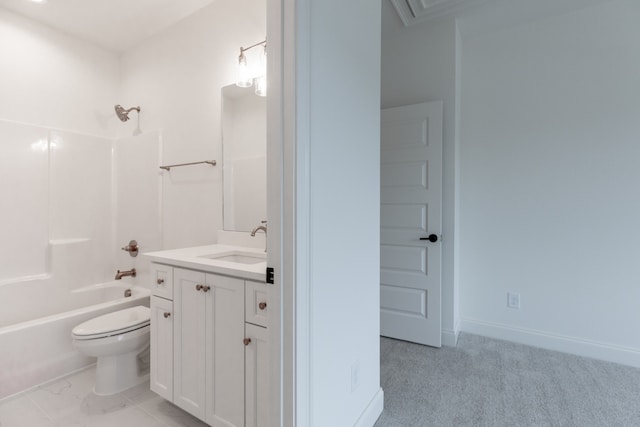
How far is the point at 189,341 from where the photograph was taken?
4.95ft

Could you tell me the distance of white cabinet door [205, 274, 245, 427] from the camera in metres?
1.33

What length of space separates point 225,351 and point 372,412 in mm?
849

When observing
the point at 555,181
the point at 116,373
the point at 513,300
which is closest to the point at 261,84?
the point at 116,373

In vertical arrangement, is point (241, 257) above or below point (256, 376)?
above

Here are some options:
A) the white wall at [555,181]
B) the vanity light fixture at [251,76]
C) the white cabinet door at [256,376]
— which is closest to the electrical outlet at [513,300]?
the white wall at [555,181]

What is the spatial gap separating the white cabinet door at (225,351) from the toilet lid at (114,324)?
766mm

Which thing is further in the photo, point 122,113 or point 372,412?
point 122,113

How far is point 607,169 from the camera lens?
2232 millimetres

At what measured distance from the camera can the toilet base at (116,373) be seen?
187 centimetres

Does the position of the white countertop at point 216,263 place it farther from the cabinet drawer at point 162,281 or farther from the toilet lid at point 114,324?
the toilet lid at point 114,324

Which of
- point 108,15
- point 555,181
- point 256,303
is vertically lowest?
point 256,303

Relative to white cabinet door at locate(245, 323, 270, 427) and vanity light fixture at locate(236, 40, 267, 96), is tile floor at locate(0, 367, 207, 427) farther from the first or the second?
vanity light fixture at locate(236, 40, 267, 96)

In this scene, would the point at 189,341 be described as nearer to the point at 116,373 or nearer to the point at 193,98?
the point at 116,373

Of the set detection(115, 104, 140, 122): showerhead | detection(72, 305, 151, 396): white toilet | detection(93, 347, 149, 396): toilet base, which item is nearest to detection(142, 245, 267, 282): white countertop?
detection(72, 305, 151, 396): white toilet
